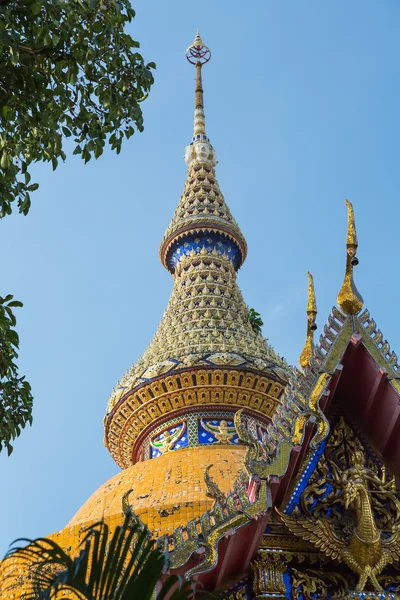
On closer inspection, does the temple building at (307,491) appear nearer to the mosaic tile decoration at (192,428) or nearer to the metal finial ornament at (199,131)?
the mosaic tile decoration at (192,428)

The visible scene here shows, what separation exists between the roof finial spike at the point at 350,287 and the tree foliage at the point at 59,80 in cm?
296

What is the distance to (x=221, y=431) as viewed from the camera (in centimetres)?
1470

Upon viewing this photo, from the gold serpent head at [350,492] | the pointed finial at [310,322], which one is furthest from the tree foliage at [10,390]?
the pointed finial at [310,322]

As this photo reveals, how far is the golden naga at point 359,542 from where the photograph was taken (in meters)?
7.57

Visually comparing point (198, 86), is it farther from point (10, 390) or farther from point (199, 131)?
point (10, 390)

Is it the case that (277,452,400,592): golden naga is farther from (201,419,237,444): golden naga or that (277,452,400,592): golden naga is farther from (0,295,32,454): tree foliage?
(201,419,237,444): golden naga

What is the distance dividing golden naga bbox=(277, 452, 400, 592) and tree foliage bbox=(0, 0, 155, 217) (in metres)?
3.58

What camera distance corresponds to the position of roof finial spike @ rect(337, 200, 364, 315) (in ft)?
29.1

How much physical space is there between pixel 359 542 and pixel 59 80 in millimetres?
4507

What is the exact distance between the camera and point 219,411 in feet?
49.3

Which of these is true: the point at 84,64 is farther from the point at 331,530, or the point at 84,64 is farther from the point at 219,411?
the point at 219,411

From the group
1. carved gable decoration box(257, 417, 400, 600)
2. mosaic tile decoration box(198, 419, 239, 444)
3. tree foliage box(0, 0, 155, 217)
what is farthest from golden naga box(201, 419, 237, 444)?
tree foliage box(0, 0, 155, 217)

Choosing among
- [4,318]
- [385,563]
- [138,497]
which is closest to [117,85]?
[4,318]

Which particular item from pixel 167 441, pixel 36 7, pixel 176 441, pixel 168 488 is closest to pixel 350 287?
pixel 36 7
